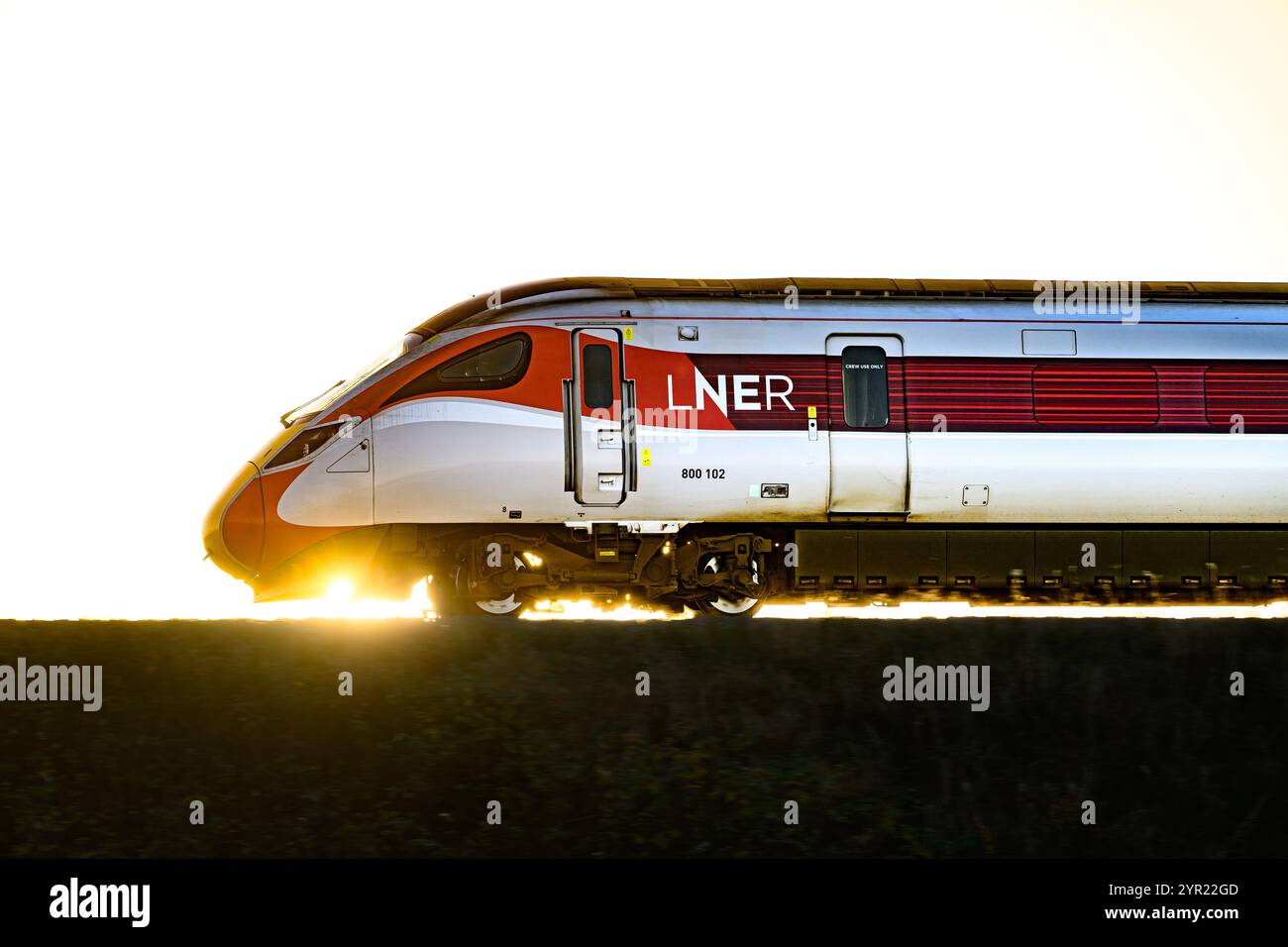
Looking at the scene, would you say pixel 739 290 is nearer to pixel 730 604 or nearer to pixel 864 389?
pixel 864 389

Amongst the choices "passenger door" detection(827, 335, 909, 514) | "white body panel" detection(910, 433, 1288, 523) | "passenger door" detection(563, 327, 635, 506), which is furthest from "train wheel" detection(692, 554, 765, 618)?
"white body panel" detection(910, 433, 1288, 523)

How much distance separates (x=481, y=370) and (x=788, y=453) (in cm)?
345

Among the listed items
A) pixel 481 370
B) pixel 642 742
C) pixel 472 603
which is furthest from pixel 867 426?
pixel 642 742

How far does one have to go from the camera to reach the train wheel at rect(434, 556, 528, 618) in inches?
685

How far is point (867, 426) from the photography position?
17812 mm

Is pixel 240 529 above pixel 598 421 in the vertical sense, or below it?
below

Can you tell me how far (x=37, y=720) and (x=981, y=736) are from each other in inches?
216

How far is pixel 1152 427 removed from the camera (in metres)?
18.2

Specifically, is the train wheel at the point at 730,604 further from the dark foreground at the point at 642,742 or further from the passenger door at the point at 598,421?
the dark foreground at the point at 642,742

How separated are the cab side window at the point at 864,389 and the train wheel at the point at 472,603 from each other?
398 centimetres

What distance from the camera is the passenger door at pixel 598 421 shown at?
56.8 feet
